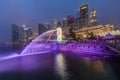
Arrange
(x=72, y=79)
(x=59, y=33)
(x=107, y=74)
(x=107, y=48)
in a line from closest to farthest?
(x=72, y=79) < (x=107, y=74) < (x=107, y=48) < (x=59, y=33)

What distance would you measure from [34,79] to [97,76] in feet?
37.6

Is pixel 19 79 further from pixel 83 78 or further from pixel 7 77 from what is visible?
pixel 83 78

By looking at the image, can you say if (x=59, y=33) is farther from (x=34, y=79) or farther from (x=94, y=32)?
(x=34, y=79)

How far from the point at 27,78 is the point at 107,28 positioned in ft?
515

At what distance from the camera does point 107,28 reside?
184875 millimetres

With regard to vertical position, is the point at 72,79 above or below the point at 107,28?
below

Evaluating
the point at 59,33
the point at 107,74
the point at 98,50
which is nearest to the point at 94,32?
the point at 59,33

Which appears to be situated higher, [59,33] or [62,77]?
[59,33]

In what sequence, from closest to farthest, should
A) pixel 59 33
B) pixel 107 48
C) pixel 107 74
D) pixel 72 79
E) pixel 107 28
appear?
1. pixel 72 79
2. pixel 107 74
3. pixel 107 48
4. pixel 59 33
5. pixel 107 28

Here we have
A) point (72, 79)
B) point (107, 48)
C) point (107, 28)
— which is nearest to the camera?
point (72, 79)

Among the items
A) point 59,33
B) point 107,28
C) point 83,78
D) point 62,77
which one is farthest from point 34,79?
point 107,28

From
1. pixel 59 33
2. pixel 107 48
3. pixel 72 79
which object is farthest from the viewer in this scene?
pixel 59 33

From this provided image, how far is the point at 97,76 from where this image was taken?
37469 mm

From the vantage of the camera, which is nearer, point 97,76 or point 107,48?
point 97,76
